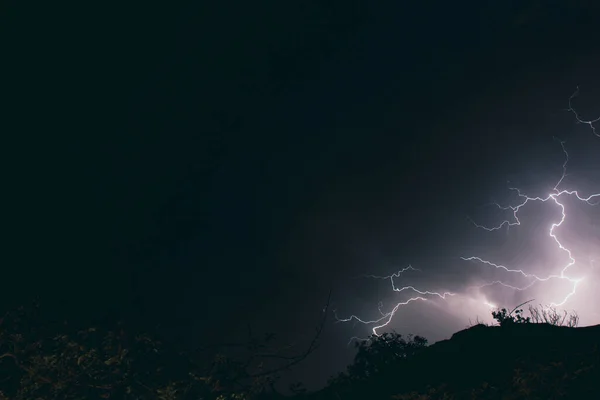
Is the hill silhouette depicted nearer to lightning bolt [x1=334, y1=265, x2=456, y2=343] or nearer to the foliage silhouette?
the foliage silhouette

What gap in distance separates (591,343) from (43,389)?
401 cm

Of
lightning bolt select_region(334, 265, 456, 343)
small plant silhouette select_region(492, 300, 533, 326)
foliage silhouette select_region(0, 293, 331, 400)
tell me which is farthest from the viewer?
lightning bolt select_region(334, 265, 456, 343)

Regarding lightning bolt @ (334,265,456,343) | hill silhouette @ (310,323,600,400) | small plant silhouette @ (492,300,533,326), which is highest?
lightning bolt @ (334,265,456,343)

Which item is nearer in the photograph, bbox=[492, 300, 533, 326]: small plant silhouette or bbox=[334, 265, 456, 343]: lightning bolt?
bbox=[492, 300, 533, 326]: small plant silhouette

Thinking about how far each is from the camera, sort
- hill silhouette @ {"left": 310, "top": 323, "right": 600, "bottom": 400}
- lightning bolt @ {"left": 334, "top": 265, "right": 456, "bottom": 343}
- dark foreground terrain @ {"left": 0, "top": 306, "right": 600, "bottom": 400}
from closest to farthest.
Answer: hill silhouette @ {"left": 310, "top": 323, "right": 600, "bottom": 400}
dark foreground terrain @ {"left": 0, "top": 306, "right": 600, "bottom": 400}
lightning bolt @ {"left": 334, "top": 265, "right": 456, "bottom": 343}

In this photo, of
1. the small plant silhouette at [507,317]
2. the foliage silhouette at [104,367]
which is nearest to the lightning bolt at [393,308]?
the small plant silhouette at [507,317]

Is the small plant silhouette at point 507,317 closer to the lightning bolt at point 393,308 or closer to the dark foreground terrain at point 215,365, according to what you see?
the dark foreground terrain at point 215,365

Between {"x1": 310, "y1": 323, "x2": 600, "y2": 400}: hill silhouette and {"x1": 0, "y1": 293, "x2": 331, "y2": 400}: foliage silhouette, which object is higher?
{"x1": 0, "y1": 293, "x2": 331, "y2": 400}: foliage silhouette

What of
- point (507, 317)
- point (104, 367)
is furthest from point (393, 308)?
point (104, 367)

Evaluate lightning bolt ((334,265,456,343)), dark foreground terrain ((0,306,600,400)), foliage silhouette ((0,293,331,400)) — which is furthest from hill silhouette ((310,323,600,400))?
lightning bolt ((334,265,456,343))

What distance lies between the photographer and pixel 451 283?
36.5m

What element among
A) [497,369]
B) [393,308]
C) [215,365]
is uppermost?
[393,308]

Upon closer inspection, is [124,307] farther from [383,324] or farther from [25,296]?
[383,324]

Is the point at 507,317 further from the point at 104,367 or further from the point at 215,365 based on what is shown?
the point at 104,367
